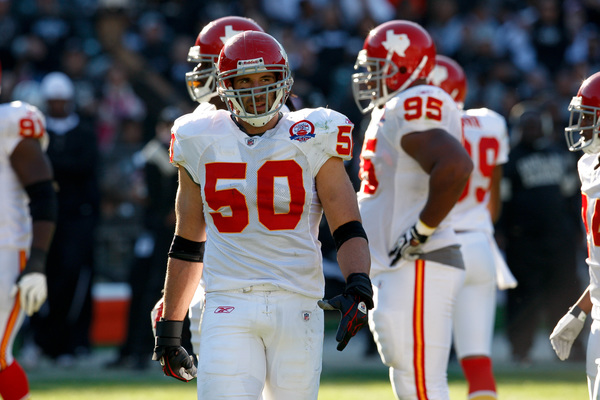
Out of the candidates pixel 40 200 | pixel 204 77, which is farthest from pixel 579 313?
pixel 40 200

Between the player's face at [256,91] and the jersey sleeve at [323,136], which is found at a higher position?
the player's face at [256,91]

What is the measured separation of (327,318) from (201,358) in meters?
6.66

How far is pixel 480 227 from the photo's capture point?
5.59 metres

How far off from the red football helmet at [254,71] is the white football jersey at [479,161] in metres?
2.16

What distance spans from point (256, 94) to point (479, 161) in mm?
2571

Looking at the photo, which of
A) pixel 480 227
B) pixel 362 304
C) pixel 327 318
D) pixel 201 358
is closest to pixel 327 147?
pixel 362 304

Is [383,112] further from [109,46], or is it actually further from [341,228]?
[109,46]

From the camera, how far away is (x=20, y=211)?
5.07 metres

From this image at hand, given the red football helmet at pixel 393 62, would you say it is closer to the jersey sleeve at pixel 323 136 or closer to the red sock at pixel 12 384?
the jersey sleeve at pixel 323 136

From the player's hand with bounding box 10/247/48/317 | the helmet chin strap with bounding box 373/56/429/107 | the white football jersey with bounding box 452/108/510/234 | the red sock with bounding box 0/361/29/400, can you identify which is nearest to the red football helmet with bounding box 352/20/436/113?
the helmet chin strap with bounding box 373/56/429/107

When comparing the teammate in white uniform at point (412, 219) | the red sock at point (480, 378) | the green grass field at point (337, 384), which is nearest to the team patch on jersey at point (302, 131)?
the teammate in white uniform at point (412, 219)

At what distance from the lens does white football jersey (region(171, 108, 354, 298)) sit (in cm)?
351


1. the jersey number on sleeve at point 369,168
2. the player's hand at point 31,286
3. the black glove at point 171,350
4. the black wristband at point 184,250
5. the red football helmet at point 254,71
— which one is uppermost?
the red football helmet at point 254,71

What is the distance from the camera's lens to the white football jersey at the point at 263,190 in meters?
3.51
